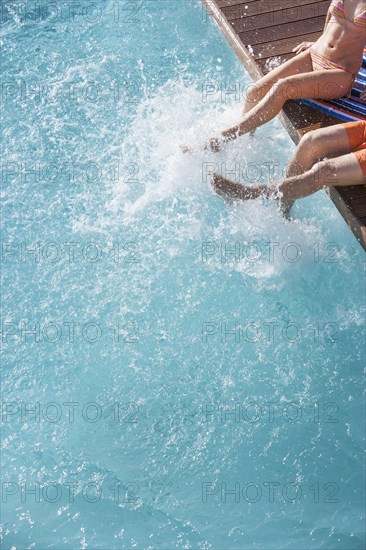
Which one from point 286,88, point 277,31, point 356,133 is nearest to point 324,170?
Answer: point 356,133

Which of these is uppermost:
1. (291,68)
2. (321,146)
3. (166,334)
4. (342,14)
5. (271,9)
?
(342,14)

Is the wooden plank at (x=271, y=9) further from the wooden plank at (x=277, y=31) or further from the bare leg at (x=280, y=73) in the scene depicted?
the bare leg at (x=280, y=73)

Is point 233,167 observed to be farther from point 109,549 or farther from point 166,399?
point 109,549

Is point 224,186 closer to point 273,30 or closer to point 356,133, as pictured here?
point 356,133

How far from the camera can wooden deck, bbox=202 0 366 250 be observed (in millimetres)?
4875

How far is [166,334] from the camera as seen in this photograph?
4.59 metres

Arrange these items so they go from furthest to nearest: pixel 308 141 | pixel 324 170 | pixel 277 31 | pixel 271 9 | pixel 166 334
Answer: pixel 271 9 → pixel 277 31 → pixel 166 334 → pixel 308 141 → pixel 324 170

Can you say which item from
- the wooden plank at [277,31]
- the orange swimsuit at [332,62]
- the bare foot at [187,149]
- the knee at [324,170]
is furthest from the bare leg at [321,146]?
the wooden plank at [277,31]

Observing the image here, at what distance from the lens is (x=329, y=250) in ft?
16.0

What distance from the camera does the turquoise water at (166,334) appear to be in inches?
162

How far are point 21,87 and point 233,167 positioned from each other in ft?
5.78

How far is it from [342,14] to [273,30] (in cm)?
99

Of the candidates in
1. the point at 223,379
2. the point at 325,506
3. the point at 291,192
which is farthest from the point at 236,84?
the point at 325,506

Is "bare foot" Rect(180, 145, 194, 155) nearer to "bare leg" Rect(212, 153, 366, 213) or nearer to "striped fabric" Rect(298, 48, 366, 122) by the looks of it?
"bare leg" Rect(212, 153, 366, 213)
